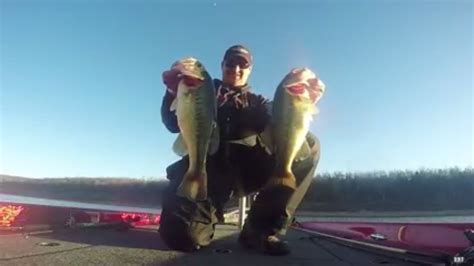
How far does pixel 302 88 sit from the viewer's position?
2500 millimetres

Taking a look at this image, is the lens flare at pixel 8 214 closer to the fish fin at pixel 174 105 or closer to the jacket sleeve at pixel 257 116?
the fish fin at pixel 174 105

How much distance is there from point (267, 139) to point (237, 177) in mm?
398

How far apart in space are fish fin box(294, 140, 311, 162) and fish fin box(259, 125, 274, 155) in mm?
137

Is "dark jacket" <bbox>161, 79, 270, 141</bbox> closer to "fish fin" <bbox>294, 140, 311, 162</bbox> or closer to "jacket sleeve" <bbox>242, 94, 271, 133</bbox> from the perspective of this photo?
"jacket sleeve" <bbox>242, 94, 271, 133</bbox>

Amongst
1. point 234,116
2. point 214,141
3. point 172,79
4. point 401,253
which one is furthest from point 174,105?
point 401,253

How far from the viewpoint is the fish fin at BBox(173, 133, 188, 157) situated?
2.58 meters

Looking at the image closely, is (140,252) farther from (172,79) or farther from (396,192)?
(396,192)

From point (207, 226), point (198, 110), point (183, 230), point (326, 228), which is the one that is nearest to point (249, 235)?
point (207, 226)

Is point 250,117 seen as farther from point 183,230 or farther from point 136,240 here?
point 136,240

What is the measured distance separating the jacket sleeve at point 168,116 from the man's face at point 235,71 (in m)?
0.46

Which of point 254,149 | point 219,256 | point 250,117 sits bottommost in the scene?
point 219,256

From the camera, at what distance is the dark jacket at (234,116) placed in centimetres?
279

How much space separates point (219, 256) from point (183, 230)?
23 cm

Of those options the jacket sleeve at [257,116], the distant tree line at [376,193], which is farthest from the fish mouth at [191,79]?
the distant tree line at [376,193]
